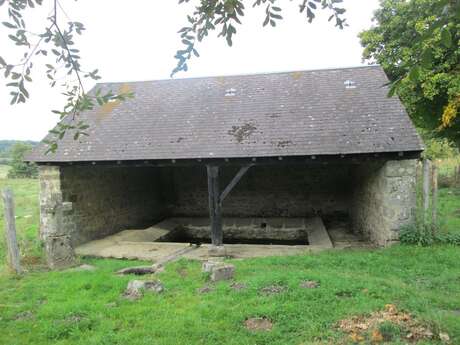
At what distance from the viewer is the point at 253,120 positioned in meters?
8.84

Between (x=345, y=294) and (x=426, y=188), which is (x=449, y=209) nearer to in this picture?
(x=426, y=188)

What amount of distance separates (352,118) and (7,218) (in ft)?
23.6

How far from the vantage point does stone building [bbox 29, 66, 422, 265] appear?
748 centimetres

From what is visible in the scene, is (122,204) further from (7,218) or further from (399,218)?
(399,218)

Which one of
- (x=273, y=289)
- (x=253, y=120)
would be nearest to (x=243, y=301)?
(x=273, y=289)

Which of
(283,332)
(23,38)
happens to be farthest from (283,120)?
(23,38)

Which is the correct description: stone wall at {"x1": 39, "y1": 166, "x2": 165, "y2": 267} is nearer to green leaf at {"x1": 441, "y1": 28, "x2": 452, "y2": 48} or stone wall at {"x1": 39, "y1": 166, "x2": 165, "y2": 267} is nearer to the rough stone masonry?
the rough stone masonry

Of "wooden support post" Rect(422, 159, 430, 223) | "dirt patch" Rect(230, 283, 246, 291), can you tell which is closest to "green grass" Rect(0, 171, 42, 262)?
"dirt patch" Rect(230, 283, 246, 291)

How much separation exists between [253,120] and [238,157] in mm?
1577

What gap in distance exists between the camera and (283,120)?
866 centimetres

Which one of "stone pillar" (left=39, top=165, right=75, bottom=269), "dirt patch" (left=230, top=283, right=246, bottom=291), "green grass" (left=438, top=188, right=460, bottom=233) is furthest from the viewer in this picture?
"green grass" (left=438, top=188, right=460, bottom=233)

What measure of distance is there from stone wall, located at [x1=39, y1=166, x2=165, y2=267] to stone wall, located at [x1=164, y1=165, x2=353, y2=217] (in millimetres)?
1773

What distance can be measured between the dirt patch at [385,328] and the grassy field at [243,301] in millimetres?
59

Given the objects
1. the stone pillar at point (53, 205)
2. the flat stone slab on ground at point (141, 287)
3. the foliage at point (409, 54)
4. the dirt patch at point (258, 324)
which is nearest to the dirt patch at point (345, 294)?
the dirt patch at point (258, 324)
